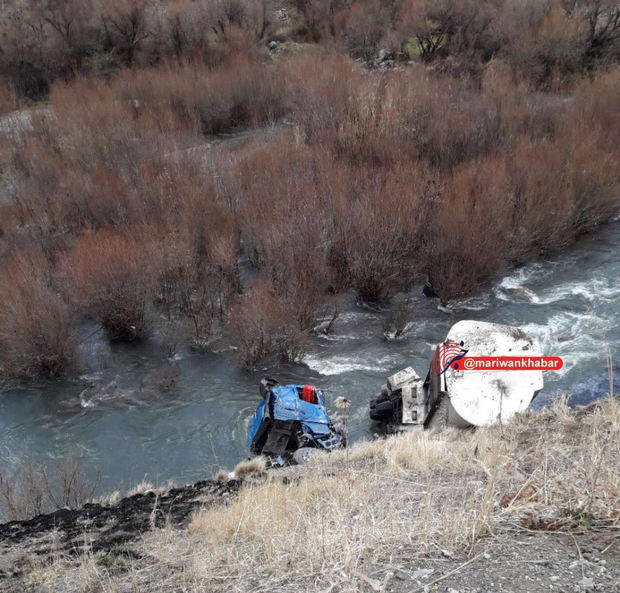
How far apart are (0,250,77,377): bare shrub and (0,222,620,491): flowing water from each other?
53 cm

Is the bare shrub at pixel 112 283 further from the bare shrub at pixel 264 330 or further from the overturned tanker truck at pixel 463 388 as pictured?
the overturned tanker truck at pixel 463 388

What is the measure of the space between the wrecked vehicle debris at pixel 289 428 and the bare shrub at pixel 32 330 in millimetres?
5640

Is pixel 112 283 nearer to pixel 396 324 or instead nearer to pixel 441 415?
pixel 396 324

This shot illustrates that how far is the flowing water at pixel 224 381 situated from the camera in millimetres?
12148

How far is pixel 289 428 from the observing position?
36.9ft

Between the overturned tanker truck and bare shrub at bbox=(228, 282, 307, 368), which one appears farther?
bare shrub at bbox=(228, 282, 307, 368)

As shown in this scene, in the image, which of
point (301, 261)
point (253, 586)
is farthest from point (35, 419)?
point (253, 586)

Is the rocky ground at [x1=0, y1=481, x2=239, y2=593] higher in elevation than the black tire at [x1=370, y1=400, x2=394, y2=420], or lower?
higher

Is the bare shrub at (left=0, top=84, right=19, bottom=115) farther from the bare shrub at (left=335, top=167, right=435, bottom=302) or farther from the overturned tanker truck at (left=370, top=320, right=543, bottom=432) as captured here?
the overturned tanker truck at (left=370, top=320, right=543, bottom=432)

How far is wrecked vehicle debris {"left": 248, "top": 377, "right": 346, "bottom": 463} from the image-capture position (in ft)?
36.7

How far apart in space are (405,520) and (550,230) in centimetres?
1500

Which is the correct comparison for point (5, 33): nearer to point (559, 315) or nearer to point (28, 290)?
point (28, 290)

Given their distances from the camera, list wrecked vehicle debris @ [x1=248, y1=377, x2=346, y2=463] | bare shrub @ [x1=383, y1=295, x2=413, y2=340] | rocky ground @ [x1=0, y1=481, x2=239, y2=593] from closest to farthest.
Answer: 1. rocky ground @ [x1=0, y1=481, x2=239, y2=593]
2. wrecked vehicle debris @ [x1=248, y1=377, x2=346, y2=463]
3. bare shrub @ [x1=383, y1=295, x2=413, y2=340]

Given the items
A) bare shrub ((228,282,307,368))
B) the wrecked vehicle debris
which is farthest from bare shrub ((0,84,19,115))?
the wrecked vehicle debris
